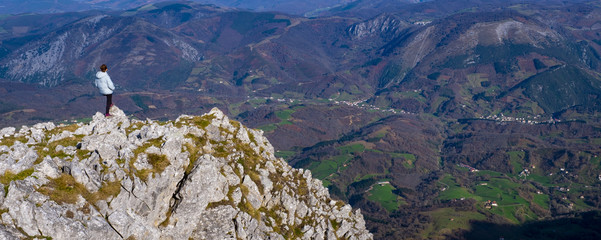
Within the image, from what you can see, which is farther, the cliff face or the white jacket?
the white jacket

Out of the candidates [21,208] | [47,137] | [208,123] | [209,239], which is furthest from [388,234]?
[21,208]

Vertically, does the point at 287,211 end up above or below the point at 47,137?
below

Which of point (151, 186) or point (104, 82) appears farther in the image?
point (151, 186)

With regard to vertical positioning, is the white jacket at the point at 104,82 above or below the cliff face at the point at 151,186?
above

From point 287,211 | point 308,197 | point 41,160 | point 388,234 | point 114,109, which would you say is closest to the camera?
point 41,160

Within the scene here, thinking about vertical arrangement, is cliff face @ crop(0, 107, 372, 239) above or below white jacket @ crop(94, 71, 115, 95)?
below

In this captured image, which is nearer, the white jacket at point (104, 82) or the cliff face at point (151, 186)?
the cliff face at point (151, 186)

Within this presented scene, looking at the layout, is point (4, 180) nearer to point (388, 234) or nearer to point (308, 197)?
point (308, 197)

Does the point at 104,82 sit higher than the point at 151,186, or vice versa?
the point at 104,82
